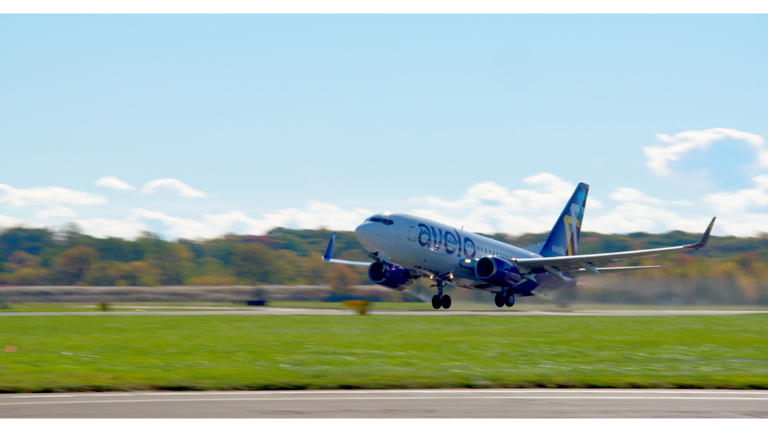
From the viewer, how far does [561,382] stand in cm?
1302

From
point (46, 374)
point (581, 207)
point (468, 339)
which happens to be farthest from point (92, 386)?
point (581, 207)

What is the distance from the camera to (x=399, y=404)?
10.3 metres

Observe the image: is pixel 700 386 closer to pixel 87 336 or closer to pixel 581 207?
pixel 87 336

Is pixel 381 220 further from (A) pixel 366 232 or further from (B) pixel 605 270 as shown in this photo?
(B) pixel 605 270

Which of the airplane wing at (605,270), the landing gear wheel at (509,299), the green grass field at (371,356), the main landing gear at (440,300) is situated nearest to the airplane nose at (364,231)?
the main landing gear at (440,300)

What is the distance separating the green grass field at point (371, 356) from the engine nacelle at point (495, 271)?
1691cm

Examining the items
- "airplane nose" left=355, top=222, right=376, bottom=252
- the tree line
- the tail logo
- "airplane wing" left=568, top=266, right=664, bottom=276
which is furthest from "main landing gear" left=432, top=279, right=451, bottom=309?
the tree line

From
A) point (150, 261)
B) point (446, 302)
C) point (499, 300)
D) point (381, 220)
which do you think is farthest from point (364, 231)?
point (150, 261)

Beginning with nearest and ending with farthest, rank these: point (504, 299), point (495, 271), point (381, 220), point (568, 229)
Answer: point (381, 220) → point (495, 271) → point (504, 299) → point (568, 229)

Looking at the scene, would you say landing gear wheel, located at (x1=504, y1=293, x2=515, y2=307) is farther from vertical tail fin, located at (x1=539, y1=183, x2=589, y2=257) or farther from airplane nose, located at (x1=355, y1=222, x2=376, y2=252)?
airplane nose, located at (x1=355, y1=222, x2=376, y2=252)

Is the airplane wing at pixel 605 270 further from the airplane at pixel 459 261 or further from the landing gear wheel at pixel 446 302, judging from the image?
the landing gear wheel at pixel 446 302

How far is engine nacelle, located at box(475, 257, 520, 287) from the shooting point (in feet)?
148

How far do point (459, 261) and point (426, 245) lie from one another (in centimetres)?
326
